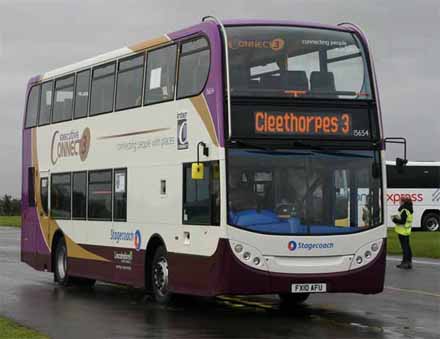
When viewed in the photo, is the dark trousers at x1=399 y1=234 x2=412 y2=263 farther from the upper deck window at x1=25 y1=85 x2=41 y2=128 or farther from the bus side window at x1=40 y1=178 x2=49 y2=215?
the upper deck window at x1=25 y1=85 x2=41 y2=128

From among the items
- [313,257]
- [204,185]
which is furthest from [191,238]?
[313,257]

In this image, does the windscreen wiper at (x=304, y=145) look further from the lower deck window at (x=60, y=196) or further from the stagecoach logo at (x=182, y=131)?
the lower deck window at (x=60, y=196)

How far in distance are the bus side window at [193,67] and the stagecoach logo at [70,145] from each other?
Answer: 3915mm

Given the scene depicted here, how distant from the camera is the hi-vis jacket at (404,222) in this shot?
25.3 metres

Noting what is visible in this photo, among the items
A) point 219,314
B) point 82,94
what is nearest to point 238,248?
point 219,314

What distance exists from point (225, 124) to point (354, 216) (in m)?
2.22

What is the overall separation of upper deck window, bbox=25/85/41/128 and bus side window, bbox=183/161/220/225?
734 cm

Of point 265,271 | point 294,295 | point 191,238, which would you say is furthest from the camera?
point 294,295

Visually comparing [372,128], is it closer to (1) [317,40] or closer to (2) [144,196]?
(1) [317,40]

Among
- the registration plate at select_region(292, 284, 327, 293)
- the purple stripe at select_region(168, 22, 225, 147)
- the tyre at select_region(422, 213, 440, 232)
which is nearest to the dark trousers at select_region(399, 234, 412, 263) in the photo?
the registration plate at select_region(292, 284, 327, 293)

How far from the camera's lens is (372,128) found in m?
14.9

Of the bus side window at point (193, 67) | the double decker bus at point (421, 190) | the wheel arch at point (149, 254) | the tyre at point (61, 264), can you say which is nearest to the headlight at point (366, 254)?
the bus side window at point (193, 67)

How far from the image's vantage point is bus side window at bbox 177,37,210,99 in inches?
588

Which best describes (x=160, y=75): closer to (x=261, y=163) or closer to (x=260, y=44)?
(x=260, y=44)
